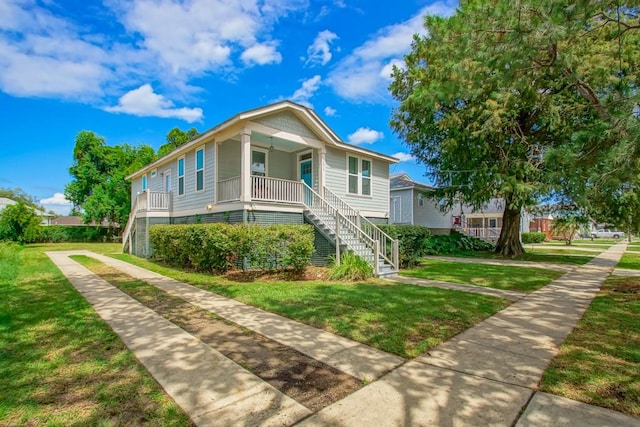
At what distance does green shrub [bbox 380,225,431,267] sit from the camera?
37.1 ft

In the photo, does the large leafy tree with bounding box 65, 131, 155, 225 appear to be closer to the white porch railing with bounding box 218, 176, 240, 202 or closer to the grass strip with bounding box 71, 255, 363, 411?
the white porch railing with bounding box 218, 176, 240, 202

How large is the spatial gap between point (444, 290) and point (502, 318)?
7.14 feet

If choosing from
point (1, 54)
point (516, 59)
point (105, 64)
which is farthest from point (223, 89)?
point (516, 59)

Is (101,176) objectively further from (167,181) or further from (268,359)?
(268,359)

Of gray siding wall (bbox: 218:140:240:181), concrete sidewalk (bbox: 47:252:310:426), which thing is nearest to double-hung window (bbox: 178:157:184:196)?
gray siding wall (bbox: 218:140:240:181)

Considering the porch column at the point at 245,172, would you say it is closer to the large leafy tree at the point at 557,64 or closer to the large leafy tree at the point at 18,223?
the large leafy tree at the point at 557,64

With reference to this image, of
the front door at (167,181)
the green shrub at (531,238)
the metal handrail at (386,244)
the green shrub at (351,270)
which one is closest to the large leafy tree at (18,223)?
the front door at (167,181)

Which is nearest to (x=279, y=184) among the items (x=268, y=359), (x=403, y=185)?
(x=268, y=359)

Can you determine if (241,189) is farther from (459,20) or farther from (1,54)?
(1,54)

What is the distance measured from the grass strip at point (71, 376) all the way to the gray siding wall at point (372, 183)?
10377 mm

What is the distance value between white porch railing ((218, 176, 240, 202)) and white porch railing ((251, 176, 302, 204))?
653mm

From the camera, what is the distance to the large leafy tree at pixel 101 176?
2888 centimetres

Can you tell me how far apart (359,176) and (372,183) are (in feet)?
3.42

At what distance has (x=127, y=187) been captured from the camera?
29516mm
